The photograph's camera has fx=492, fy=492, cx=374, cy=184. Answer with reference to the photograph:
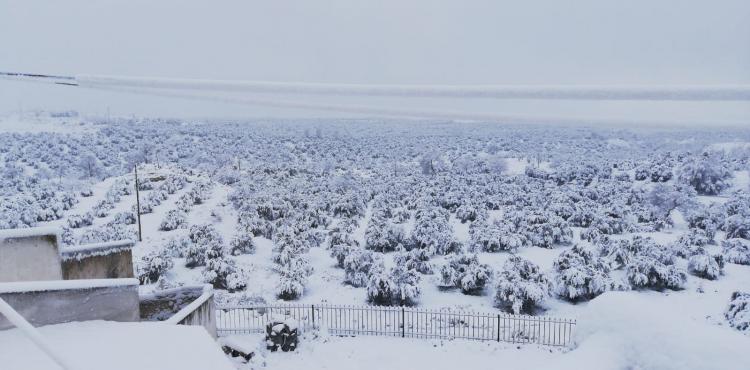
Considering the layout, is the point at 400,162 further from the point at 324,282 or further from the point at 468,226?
the point at 324,282

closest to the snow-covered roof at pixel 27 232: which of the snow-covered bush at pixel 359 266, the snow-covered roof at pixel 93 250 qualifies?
the snow-covered roof at pixel 93 250

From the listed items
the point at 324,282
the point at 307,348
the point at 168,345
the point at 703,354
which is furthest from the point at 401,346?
the point at 703,354

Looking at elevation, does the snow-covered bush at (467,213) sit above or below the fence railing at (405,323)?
above

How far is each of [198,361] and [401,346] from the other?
9849 mm

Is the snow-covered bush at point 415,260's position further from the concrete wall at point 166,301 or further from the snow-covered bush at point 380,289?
the concrete wall at point 166,301

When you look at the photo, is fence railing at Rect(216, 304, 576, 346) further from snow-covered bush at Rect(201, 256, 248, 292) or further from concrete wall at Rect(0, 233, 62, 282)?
concrete wall at Rect(0, 233, 62, 282)

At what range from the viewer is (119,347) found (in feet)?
15.5

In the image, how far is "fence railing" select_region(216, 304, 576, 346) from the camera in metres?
14.1

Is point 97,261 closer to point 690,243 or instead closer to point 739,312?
point 739,312

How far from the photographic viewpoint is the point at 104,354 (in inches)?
177

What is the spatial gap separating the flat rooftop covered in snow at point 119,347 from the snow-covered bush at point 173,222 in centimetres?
2344

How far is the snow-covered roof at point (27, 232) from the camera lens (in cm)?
631

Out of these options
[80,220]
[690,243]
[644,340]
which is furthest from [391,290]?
[80,220]

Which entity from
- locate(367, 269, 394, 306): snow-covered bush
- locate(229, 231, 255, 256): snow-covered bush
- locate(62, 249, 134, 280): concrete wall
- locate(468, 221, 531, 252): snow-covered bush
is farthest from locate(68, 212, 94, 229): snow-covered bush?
locate(62, 249, 134, 280): concrete wall
